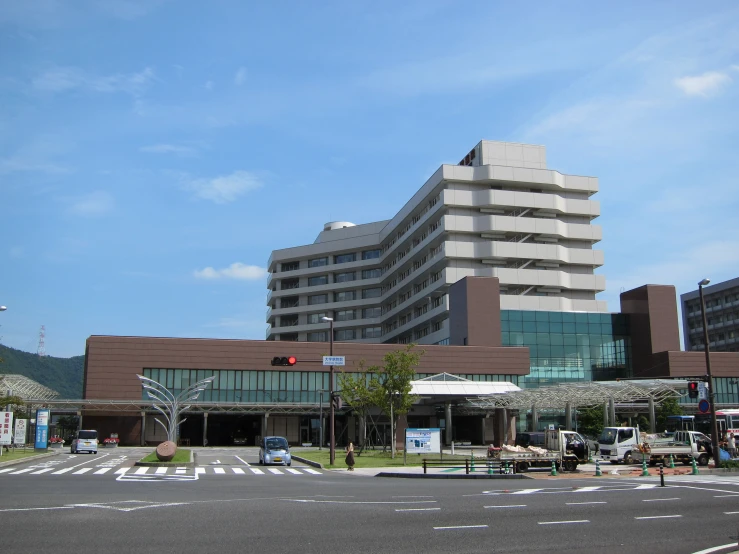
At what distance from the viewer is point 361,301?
111750 mm

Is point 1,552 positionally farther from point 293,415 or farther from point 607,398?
point 293,415

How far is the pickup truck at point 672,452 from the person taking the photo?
122ft

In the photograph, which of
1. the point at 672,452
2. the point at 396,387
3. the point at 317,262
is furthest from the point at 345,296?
the point at 672,452

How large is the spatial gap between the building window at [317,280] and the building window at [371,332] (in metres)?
10.1

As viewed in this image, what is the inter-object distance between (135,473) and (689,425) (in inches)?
1649

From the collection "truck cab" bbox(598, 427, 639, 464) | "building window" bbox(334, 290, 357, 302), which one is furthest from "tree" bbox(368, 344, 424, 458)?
"building window" bbox(334, 290, 357, 302)

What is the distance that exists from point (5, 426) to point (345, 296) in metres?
72.5

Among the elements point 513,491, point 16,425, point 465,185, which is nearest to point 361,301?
point 465,185

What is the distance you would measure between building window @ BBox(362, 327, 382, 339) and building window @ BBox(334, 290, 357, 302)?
5335 millimetres

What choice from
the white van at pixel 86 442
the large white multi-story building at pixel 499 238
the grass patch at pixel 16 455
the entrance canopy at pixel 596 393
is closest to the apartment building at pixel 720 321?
the large white multi-story building at pixel 499 238

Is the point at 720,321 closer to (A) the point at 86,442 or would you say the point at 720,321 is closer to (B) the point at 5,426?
(A) the point at 86,442

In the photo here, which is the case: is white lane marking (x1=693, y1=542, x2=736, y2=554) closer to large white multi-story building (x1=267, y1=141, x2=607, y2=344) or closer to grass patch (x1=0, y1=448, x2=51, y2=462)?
grass patch (x1=0, y1=448, x2=51, y2=462)

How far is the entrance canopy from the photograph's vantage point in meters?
47.7

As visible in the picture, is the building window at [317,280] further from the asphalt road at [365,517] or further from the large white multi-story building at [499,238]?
the asphalt road at [365,517]
